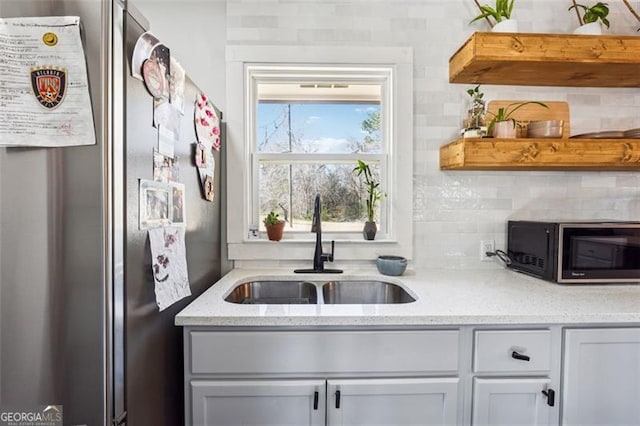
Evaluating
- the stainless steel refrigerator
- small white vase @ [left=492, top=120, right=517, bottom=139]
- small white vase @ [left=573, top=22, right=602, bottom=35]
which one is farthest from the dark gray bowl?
small white vase @ [left=573, top=22, right=602, bottom=35]

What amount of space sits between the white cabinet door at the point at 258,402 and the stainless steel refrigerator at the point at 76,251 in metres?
0.32

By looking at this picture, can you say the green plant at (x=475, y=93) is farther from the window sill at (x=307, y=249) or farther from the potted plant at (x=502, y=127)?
the window sill at (x=307, y=249)

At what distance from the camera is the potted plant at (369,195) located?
1764 millimetres

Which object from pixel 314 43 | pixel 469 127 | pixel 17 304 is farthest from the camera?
pixel 314 43

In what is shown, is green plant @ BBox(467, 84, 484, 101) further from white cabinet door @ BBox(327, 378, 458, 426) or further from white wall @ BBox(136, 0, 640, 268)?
white cabinet door @ BBox(327, 378, 458, 426)

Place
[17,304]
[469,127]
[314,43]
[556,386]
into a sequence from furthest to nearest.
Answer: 1. [314,43]
2. [469,127]
3. [556,386]
4. [17,304]

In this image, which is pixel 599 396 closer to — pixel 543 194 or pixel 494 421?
pixel 494 421

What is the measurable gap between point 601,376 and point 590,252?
602 millimetres

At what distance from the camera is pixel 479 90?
5.90 ft

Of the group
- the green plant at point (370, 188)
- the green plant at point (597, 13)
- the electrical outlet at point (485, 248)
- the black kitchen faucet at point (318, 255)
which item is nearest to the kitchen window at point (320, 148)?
the green plant at point (370, 188)

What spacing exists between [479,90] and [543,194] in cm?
73

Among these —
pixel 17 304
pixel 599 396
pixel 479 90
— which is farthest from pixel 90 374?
pixel 479 90

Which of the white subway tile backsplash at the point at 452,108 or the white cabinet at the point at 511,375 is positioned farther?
the white subway tile backsplash at the point at 452,108

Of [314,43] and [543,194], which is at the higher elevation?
[314,43]
